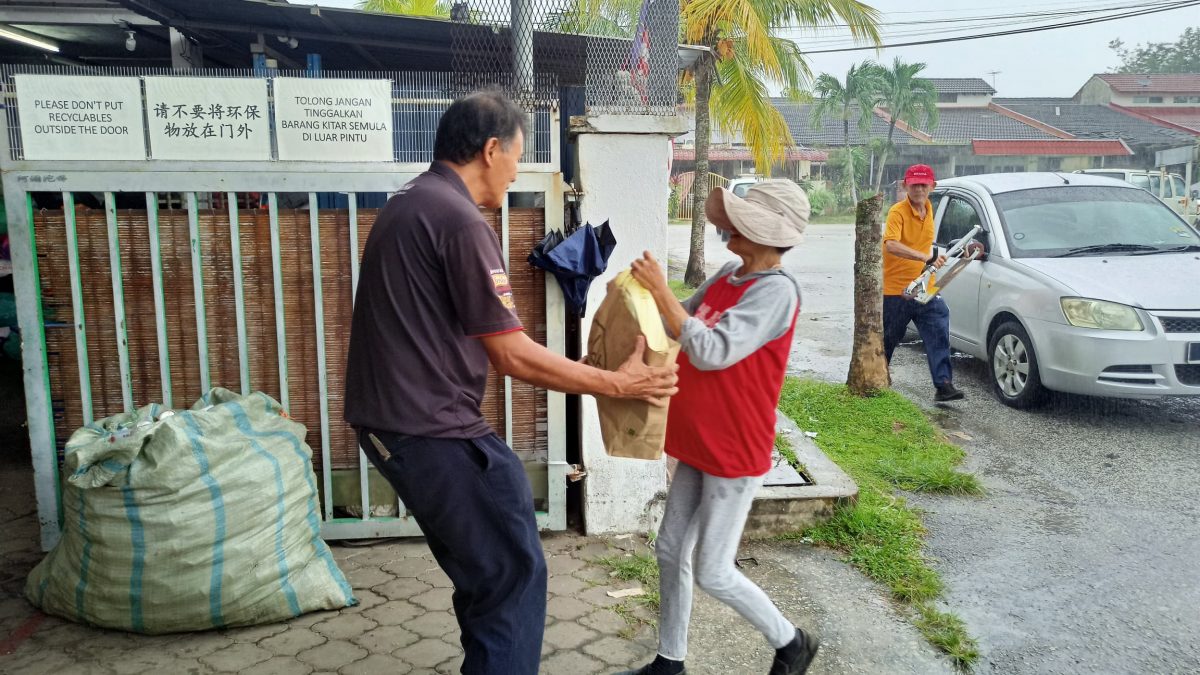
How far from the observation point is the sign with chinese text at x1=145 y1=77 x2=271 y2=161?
3.68 meters

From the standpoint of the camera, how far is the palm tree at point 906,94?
3997cm

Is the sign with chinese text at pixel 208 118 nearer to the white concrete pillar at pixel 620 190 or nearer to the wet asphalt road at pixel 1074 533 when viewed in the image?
the white concrete pillar at pixel 620 190

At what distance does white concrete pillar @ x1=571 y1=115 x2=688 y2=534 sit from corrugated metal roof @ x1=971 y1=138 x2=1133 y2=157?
3984 centimetres

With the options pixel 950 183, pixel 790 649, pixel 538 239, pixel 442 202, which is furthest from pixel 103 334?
pixel 950 183

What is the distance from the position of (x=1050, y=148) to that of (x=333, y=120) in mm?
42260

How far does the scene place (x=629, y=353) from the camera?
2.60 m

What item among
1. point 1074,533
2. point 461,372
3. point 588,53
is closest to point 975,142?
point 1074,533

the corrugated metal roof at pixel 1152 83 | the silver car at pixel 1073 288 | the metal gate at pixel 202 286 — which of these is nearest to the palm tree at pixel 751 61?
the silver car at pixel 1073 288

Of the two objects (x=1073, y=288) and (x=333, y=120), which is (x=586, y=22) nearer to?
(x=333, y=120)

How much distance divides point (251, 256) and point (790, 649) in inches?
107

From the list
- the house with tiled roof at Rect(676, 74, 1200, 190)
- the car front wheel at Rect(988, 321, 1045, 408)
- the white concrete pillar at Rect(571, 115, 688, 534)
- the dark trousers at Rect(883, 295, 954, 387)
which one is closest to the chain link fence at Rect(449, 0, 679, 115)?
the white concrete pillar at Rect(571, 115, 688, 534)

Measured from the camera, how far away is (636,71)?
4.18 metres

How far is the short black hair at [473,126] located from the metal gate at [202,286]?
1.54 metres

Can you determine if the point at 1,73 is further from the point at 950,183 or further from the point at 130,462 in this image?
the point at 950,183
